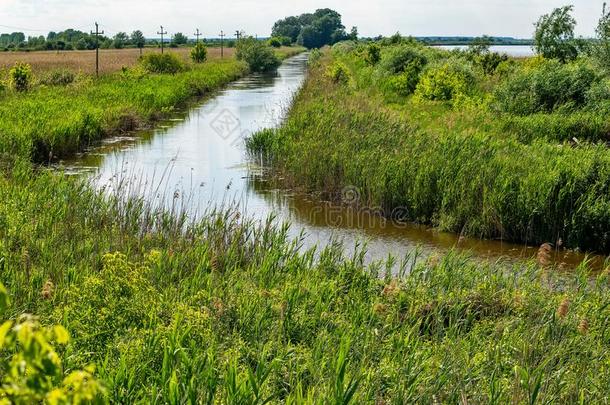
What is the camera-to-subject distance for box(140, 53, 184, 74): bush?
38.0 metres

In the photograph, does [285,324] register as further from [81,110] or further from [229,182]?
[81,110]

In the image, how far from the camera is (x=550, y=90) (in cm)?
1820

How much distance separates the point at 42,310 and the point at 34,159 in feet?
34.9

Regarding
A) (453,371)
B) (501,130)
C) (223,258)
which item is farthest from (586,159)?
(453,371)

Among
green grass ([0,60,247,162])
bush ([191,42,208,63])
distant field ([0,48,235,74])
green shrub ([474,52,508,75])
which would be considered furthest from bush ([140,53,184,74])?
green shrub ([474,52,508,75])

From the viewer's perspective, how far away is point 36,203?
852 cm

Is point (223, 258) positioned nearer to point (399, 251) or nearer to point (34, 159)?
point (399, 251)

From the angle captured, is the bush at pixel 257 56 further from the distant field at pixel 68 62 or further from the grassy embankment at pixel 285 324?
the grassy embankment at pixel 285 324

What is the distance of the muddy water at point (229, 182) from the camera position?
1047 cm

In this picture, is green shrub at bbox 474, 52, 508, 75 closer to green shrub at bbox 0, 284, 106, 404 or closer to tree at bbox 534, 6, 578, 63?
tree at bbox 534, 6, 578, 63

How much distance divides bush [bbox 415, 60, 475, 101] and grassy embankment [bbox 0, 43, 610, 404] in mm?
14552

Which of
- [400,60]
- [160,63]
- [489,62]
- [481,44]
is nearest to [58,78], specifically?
[160,63]

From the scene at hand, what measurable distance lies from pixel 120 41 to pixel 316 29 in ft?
211

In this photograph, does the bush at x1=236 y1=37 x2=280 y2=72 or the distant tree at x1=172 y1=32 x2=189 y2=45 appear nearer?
the bush at x1=236 y1=37 x2=280 y2=72
